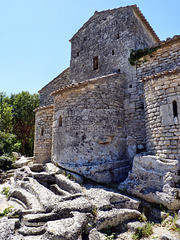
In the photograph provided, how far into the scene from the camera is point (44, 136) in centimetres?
1130

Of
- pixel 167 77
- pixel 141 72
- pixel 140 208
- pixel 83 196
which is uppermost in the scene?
pixel 141 72

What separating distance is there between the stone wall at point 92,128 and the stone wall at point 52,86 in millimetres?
5067

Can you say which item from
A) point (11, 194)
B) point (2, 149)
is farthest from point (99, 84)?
point (2, 149)

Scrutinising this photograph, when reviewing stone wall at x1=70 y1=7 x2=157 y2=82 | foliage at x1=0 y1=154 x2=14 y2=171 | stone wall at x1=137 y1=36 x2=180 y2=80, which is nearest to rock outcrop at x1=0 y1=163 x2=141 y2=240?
stone wall at x1=137 y1=36 x2=180 y2=80

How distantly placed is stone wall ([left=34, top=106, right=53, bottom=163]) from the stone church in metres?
0.06

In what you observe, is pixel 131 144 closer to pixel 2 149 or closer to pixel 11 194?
pixel 11 194

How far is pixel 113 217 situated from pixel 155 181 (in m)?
2.00

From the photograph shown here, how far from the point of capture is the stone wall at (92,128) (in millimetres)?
7731

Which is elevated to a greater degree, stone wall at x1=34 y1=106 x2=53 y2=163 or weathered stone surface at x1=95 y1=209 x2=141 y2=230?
stone wall at x1=34 y1=106 x2=53 y2=163

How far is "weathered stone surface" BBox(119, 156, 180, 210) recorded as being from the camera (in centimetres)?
525

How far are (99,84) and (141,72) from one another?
222 centimetres

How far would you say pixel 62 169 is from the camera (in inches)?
313

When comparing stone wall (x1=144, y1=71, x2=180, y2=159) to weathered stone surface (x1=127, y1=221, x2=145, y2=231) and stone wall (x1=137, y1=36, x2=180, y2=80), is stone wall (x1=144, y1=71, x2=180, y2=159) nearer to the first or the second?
stone wall (x1=137, y1=36, x2=180, y2=80)

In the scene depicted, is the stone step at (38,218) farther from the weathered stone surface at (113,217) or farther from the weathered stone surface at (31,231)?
the weathered stone surface at (113,217)
